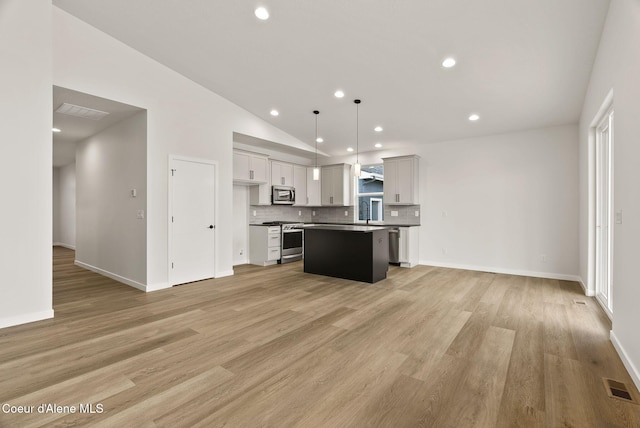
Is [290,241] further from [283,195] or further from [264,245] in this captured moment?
[283,195]

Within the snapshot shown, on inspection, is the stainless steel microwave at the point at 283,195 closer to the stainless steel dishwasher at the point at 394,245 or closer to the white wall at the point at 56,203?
the stainless steel dishwasher at the point at 394,245

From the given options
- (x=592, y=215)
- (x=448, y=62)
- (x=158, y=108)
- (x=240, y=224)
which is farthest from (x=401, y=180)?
(x=158, y=108)

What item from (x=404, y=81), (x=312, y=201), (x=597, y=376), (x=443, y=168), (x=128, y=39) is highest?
(x=128, y=39)

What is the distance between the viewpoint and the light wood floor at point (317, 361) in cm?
180

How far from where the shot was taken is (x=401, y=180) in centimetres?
677

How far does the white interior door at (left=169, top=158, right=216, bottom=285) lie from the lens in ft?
16.0

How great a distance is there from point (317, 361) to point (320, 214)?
6268 mm

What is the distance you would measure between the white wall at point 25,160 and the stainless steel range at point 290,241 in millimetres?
3999

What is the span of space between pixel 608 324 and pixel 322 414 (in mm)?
3331

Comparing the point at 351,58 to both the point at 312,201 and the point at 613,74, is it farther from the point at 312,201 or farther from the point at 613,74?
the point at 312,201

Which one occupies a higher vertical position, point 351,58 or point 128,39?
point 128,39

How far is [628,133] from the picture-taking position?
2336mm

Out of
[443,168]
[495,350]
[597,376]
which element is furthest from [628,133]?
[443,168]

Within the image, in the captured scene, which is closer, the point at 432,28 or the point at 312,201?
the point at 432,28
